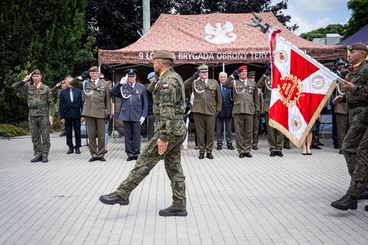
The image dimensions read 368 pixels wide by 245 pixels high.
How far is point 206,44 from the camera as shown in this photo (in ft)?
54.2

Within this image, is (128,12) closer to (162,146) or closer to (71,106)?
(71,106)

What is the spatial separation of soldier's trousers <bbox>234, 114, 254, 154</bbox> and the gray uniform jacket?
230cm

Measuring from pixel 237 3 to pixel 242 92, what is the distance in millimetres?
21648

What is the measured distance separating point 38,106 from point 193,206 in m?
6.04

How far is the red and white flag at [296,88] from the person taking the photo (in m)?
7.67

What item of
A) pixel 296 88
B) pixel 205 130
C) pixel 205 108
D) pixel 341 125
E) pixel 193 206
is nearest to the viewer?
pixel 193 206

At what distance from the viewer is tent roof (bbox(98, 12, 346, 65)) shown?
15.5 metres

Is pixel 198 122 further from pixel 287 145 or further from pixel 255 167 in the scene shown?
pixel 287 145

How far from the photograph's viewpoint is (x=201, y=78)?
12406 millimetres

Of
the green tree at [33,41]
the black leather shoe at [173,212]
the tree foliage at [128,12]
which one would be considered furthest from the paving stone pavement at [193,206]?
the tree foliage at [128,12]

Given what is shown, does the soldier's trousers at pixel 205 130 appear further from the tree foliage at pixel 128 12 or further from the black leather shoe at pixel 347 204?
the tree foliage at pixel 128 12

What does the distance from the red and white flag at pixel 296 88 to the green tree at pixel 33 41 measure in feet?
47.0

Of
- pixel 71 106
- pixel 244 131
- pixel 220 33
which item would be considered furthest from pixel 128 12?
pixel 244 131

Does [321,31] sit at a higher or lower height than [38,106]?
higher
